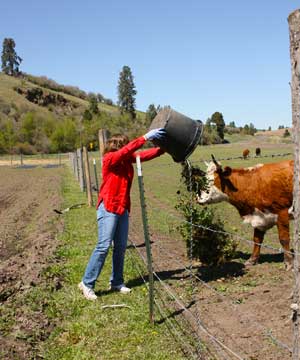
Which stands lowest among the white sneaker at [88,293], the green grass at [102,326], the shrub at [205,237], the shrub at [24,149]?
the green grass at [102,326]

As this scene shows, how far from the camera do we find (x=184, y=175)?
19.8 ft

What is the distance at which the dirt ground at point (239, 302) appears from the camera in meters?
4.41

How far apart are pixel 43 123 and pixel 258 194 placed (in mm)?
86375

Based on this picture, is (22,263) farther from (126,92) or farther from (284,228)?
(126,92)

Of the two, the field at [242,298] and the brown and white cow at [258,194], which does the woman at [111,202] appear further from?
the brown and white cow at [258,194]

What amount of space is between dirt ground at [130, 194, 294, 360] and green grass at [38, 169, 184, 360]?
40cm

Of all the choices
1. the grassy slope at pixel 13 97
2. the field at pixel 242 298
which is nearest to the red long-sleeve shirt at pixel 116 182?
the field at pixel 242 298

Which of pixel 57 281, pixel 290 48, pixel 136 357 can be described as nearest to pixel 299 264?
pixel 290 48

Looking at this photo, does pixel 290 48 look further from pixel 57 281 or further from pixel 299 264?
pixel 57 281

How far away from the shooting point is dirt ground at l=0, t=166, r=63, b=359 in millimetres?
4832

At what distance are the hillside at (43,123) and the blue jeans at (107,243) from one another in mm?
52875

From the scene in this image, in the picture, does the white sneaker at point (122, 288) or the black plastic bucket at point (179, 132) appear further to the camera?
the white sneaker at point (122, 288)

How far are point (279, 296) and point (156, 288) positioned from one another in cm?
168

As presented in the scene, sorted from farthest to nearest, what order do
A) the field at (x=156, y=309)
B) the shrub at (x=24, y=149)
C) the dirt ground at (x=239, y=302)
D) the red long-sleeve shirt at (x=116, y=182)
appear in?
the shrub at (x=24, y=149) < the red long-sleeve shirt at (x=116, y=182) < the field at (x=156, y=309) < the dirt ground at (x=239, y=302)
